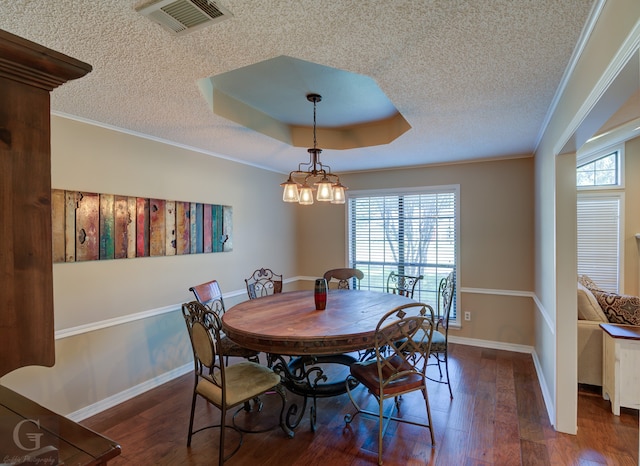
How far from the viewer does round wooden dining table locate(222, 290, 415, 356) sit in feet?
7.14

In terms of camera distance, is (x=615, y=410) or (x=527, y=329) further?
(x=527, y=329)

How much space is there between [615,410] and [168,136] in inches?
177

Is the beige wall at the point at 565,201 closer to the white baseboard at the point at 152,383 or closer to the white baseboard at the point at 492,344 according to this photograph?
the white baseboard at the point at 152,383

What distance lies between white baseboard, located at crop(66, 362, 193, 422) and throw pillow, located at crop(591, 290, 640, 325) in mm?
4133

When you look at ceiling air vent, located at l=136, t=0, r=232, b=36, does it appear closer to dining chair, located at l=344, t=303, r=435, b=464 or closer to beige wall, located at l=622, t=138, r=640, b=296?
dining chair, located at l=344, t=303, r=435, b=464

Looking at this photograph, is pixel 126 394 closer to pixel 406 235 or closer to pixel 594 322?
pixel 406 235

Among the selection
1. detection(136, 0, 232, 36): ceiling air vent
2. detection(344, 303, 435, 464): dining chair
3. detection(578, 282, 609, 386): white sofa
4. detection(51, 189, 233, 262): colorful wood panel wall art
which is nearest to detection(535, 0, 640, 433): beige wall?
detection(578, 282, 609, 386): white sofa

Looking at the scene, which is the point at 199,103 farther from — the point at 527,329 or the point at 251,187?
the point at 527,329

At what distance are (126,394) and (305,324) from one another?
1905mm

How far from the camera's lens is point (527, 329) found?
4.11 meters

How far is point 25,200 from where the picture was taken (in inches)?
30.1

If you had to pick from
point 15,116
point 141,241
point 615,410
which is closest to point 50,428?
point 15,116

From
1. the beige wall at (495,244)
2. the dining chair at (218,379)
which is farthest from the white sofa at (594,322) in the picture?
the dining chair at (218,379)

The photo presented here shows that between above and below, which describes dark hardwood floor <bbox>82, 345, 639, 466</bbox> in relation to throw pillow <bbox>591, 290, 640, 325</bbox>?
below
